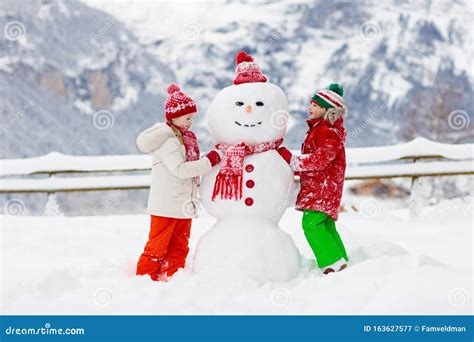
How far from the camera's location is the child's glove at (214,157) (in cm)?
385

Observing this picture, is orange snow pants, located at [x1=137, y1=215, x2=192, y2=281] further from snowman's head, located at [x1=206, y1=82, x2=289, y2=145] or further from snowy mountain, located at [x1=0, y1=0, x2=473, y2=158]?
snowy mountain, located at [x1=0, y1=0, x2=473, y2=158]

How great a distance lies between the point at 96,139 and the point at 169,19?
37597mm

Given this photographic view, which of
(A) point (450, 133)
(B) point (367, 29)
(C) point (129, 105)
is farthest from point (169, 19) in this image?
(B) point (367, 29)

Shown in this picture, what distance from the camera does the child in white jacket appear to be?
3803 millimetres

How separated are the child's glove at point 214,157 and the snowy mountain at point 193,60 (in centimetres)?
3697

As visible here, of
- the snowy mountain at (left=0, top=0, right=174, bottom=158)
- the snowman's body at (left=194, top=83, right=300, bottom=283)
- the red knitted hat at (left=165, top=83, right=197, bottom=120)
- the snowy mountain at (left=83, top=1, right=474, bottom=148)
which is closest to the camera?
the snowman's body at (left=194, top=83, right=300, bottom=283)

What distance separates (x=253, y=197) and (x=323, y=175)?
0.52 meters

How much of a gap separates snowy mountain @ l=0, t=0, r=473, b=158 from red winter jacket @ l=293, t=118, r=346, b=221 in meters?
37.2

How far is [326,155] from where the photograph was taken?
147 inches

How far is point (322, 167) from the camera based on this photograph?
376 centimetres

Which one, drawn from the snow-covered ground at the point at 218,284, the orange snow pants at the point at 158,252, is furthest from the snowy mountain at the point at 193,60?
the orange snow pants at the point at 158,252

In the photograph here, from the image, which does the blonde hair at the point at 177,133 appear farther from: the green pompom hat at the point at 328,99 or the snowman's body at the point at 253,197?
the green pompom hat at the point at 328,99

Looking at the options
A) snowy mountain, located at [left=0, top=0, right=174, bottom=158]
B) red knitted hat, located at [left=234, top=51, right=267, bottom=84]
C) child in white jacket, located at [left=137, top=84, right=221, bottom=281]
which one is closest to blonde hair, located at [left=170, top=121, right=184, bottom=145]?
child in white jacket, located at [left=137, top=84, right=221, bottom=281]

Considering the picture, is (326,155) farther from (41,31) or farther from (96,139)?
(41,31)
